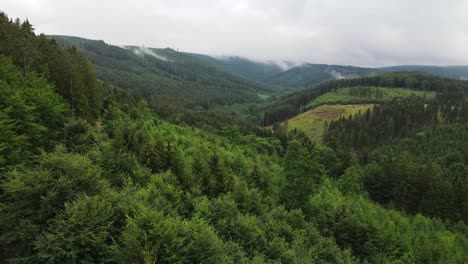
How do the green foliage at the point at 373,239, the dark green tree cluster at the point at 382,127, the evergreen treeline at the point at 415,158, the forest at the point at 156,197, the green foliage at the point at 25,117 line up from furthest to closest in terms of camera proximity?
the dark green tree cluster at the point at 382,127 < the evergreen treeline at the point at 415,158 < the green foliage at the point at 373,239 < the green foliage at the point at 25,117 < the forest at the point at 156,197

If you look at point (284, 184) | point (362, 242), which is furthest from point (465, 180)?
point (284, 184)

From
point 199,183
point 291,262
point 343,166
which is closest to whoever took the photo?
point 291,262

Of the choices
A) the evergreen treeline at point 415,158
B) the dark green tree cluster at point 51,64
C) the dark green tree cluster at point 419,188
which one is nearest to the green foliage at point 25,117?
the dark green tree cluster at point 51,64

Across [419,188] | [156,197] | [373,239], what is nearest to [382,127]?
[419,188]

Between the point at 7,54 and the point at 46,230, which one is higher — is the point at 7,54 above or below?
above

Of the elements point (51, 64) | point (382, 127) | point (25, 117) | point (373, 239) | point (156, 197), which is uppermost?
point (51, 64)

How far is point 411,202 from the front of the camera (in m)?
84.1

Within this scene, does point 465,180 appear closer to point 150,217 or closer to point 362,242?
point 362,242

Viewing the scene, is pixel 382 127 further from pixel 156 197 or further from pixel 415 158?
pixel 156 197

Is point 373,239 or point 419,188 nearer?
point 373,239

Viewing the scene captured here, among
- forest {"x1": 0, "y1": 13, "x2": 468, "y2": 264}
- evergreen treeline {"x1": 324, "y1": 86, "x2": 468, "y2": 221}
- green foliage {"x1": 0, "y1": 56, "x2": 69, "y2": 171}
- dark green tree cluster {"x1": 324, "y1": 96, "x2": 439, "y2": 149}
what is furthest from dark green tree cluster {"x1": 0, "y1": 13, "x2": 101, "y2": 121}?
dark green tree cluster {"x1": 324, "y1": 96, "x2": 439, "y2": 149}

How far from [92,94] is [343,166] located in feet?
259

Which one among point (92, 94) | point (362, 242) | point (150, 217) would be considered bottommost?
point (362, 242)

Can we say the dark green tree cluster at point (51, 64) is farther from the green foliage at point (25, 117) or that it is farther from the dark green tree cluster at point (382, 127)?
the dark green tree cluster at point (382, 127)
